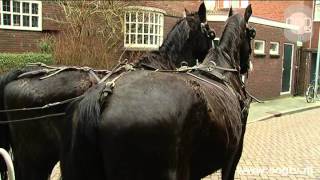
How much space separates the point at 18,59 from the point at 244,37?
8.81m

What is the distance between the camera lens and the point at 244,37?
4973mm

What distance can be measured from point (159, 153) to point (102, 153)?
0.40 meters

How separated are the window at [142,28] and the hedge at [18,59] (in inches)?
140

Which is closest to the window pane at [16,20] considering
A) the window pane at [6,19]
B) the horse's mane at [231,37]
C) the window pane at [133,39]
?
the window pane at [6,19]

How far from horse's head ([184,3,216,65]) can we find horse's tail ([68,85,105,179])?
7.58 ft

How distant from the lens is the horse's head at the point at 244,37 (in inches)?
192

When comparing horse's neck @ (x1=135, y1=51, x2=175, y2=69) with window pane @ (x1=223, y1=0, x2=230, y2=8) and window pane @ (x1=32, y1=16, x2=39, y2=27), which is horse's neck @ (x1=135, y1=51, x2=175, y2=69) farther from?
window pane @ (x1=223, y1=0, x2=230, y2=8)

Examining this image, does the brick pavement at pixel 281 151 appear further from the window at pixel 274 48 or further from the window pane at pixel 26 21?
the window pane at pixel 26 21

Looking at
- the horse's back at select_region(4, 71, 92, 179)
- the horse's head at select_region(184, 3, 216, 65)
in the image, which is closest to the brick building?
the horse's head at select_region(184, 3, 216, 65)

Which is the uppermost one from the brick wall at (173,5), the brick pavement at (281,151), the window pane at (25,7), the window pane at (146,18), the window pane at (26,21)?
the brick wall at (173,5)

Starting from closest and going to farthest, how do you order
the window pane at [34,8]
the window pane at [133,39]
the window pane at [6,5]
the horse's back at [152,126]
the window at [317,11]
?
the horse's back at [152,126]
the window pane at [6,5]
the window pane at [34,8]
the window pane at [133,39]
the window at [317,11]

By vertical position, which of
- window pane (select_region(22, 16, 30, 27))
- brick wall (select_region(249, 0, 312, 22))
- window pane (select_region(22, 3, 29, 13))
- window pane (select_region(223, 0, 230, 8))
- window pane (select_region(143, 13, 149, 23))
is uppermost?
window pane (select_region(223, 0, 230, 8))

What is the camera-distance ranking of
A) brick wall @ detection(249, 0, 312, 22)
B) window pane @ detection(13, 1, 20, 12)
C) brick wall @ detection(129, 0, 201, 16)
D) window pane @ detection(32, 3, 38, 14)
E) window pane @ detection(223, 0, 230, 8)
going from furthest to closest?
window pane @ detection(223, 0, 230, 8)
brick wall @ detection(249, 0, 312, 22)
brick wall @ detection(129, 0, 201, 16)
window pane @ detection(32, 3, 38, 14)
window pane @ detection(13, 1, 20, 12)

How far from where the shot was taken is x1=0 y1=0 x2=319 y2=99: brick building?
47.3 feet
